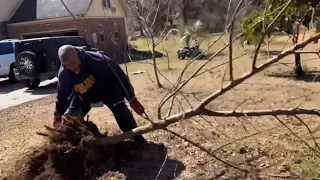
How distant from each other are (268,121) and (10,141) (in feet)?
13.3

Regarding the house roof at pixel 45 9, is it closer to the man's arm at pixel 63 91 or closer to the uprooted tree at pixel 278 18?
the uprooted tree at pixel 278 18

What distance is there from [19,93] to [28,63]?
1184 millimetres

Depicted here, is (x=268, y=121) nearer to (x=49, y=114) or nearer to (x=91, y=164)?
(x=91, y=164)

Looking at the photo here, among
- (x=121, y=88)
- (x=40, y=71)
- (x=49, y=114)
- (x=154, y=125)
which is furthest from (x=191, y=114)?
(x=40, y=71)

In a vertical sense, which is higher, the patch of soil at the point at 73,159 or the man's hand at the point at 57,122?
the man's hand at the point at 57,122

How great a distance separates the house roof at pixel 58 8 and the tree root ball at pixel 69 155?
20.6 metres

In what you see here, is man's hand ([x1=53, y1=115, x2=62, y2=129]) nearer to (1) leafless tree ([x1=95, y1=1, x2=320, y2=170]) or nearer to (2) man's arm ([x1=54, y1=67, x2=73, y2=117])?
(2) man's arm ([x1=54, y1=67, x2=73, y2=117])

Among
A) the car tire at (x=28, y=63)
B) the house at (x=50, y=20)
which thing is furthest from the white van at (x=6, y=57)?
the house at (x=50, y=20)

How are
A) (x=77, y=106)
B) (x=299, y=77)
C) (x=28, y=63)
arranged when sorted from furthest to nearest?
(x=28, y=63), (x=299, y=77), (x=77, y=106)

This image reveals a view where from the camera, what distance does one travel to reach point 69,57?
493cm

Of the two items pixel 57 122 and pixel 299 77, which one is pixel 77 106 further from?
pixel 299 77

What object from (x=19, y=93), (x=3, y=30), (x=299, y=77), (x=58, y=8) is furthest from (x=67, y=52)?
(x=3, y=30)

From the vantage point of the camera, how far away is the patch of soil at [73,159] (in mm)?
4660

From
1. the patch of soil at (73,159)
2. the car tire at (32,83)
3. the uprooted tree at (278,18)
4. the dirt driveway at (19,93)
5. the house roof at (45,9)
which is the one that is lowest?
the dirt driveway at (19,93)
